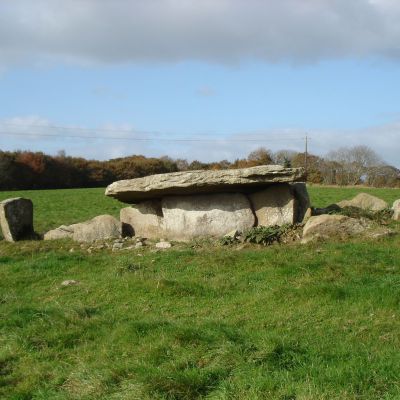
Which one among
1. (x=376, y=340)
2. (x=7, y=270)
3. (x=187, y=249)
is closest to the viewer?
(x=376, y=340)

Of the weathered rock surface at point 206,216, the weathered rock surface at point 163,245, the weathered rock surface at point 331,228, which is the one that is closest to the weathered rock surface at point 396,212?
the weathered rock surface at point 331,228

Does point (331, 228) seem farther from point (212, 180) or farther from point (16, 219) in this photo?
point (16, 219)

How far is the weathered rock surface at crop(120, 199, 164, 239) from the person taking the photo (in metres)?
14.4

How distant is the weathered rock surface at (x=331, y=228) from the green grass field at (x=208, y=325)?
0.71 m

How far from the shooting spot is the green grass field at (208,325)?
498cm

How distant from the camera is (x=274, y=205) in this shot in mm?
13852

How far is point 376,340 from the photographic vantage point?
6.04 metres

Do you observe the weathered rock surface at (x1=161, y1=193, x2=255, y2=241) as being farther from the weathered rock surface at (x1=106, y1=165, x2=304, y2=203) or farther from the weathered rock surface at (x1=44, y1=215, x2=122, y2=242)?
the weathered rock surface at (x1=44, y1=215, x2=122, y2=242)

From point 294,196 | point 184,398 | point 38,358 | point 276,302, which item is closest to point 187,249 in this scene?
point 294,196

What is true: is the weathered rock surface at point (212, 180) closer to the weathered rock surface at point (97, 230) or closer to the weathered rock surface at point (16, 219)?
the weathered rock surface at point (97, 230)

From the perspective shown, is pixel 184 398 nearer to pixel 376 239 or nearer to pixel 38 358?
pixel 38 358

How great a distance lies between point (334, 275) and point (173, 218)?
6.01m

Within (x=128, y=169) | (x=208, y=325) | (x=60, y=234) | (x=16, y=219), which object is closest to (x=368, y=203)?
(x=60, y=234)

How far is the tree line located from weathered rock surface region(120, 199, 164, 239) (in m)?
33.0
